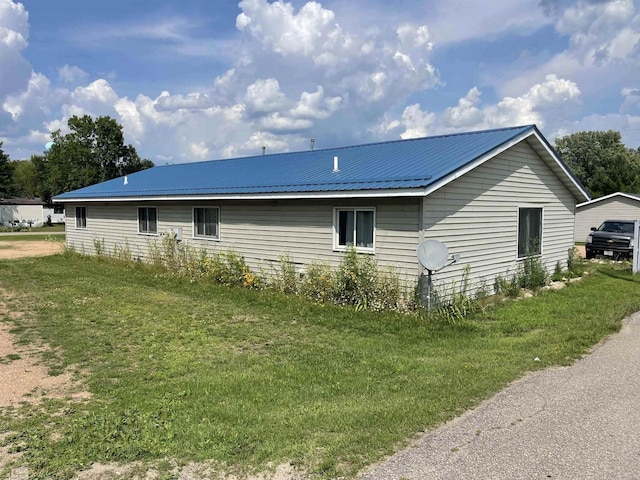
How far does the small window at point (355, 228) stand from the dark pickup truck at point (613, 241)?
1311 cm

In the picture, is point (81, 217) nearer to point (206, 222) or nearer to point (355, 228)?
point (206, 222)

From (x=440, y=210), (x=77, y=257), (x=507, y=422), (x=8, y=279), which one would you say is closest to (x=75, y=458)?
(x=507, y=422)

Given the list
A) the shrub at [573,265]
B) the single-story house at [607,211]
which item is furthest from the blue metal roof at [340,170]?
the single-story house at [607,211]

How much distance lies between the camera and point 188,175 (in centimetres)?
1884

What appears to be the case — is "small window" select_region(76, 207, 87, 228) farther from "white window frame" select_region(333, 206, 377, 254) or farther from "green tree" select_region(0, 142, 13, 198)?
"green tree" select_region(0, 142, 13, 198)

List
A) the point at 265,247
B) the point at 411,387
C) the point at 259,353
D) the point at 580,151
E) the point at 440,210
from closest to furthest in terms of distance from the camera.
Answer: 1. the point at 411,387
2. the point at 259,353
3. the point at 440,210
4. the point at 265,247
5. the point at 580,151

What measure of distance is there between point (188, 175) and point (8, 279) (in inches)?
275

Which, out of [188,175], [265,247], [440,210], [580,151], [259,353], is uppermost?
[580,151]

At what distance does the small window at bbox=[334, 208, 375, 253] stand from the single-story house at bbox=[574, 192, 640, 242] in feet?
78.2

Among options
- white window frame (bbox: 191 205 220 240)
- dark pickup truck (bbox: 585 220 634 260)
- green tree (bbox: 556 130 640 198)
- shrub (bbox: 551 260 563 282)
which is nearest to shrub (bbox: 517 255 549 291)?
shrub (bbox: 551 260 563 282)

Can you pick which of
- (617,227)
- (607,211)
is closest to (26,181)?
(607,211)

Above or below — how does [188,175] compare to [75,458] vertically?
above

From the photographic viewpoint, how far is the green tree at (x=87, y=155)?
54.4 meters

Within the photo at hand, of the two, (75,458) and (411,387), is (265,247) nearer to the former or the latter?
(411,387)
